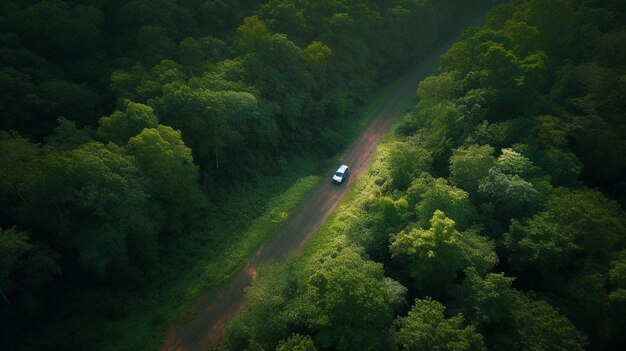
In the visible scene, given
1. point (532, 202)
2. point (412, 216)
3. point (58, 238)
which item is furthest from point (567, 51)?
point (58, 238)

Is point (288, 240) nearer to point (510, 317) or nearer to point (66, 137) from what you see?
point (510, 317)

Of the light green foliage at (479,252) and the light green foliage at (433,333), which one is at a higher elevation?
the light green foliage at (433,333)

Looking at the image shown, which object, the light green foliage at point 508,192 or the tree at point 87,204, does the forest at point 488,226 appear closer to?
the light green foliage at point 508,192

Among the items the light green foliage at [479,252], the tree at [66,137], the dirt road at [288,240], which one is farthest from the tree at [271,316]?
the tree at [66,137]

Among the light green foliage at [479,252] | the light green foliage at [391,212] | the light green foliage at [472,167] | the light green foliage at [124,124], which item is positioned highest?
the light green foliage at [124,124]

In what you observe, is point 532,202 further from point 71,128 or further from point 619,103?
point 71,128

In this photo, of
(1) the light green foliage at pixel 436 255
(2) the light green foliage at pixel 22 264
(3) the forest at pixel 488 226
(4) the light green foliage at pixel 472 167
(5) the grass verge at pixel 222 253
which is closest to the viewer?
(3) the forest at pixel 488 226
